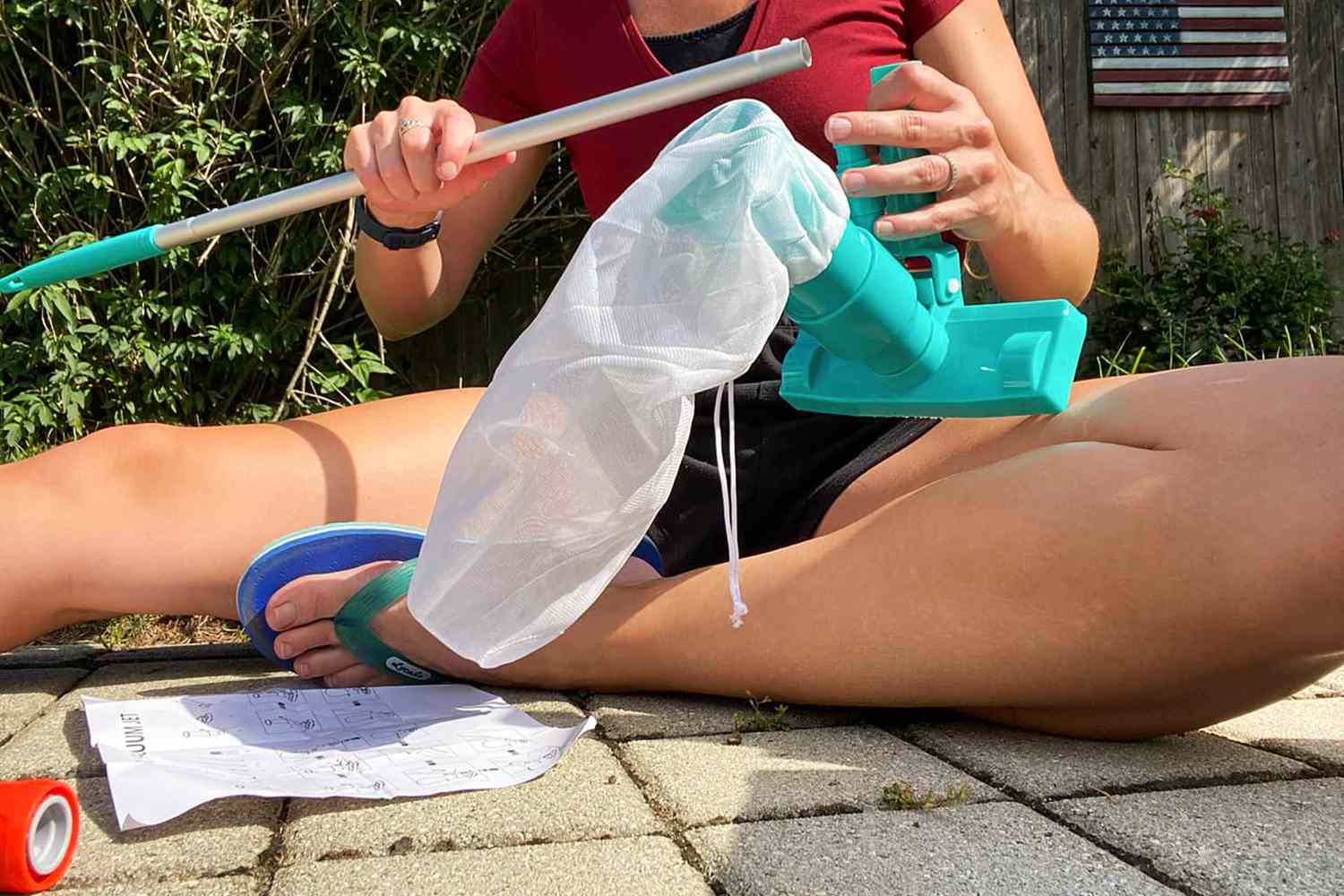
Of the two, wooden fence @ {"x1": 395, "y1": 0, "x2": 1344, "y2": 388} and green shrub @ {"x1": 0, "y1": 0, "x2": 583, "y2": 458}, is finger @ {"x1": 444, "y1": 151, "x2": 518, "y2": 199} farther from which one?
wooden fence @ {"x1": 395, "y1": 0, "x2": 1344, "y2": 388}

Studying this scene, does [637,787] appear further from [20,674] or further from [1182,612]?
[20,674]

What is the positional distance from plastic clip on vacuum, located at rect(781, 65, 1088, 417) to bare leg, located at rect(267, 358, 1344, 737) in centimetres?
9

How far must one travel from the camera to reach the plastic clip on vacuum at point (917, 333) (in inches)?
34.4

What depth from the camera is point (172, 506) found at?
131 cm

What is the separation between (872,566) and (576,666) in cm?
34

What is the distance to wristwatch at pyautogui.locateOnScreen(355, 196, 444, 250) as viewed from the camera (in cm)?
138

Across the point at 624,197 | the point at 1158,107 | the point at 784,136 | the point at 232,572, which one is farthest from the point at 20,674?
the point at 1158,107

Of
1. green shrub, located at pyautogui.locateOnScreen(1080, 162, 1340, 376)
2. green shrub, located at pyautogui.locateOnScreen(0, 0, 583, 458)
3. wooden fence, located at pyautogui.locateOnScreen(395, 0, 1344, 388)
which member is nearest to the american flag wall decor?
wooden fence, located at pyautogui.locateOnScreen(395, 0, 1344, 388)

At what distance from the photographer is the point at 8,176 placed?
9.09 feet

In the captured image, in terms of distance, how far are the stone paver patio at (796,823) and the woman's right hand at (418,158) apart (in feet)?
1.83

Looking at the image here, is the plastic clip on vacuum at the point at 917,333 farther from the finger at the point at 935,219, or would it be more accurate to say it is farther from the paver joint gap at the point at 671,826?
the paver joint gap at the point at 671,826

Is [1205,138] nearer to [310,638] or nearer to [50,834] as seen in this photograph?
[310,638]

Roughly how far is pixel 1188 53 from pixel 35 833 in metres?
4.81

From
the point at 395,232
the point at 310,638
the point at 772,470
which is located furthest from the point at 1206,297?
the point at 310,638
